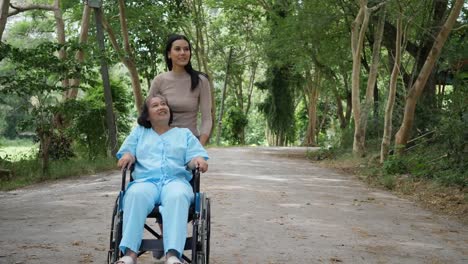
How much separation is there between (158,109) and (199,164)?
20.0 inches

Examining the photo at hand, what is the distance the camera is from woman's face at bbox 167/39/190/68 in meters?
4.52

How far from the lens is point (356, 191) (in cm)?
1054

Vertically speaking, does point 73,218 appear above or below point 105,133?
below

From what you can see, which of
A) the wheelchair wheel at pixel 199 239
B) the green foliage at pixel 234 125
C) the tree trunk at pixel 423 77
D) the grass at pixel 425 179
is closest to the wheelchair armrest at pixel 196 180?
the wheelchair wheel at pixel 199 239

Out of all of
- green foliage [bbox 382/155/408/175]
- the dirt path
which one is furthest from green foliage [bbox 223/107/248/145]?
the dirt path

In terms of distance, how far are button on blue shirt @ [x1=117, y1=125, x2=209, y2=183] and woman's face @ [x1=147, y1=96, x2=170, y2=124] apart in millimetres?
112

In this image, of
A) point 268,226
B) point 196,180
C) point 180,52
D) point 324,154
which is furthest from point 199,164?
point 324,154

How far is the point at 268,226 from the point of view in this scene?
669 centimetres

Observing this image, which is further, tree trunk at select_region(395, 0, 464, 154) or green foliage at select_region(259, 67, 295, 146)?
green foliage at select_region(259, 67, 295, 146)

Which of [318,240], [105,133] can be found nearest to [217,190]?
[318,240]

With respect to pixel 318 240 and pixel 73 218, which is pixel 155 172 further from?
pixel 73 218

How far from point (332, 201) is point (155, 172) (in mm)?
5330

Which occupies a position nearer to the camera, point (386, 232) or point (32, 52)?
point (386, 232)

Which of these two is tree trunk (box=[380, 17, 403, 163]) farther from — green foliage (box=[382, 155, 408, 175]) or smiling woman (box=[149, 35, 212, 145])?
smiling woman (box=[149, 35, 212, 145])
